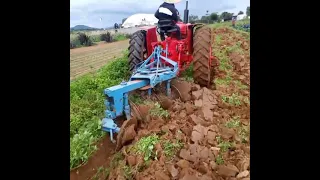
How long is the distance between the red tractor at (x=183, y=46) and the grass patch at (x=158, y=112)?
1207mm

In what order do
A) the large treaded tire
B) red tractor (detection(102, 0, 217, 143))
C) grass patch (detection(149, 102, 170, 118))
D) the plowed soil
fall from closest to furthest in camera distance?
the plowed soil, red tractor (detection(102, 0, 217, 143)), grass patch (detection(149, 102, 170, 118)), the large treaded tire

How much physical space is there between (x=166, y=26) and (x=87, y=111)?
2007mm

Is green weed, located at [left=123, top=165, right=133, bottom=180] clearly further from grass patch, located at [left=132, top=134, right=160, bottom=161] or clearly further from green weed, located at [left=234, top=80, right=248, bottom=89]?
green weed, located at [left=234, top=80, right=248, bottom=89]

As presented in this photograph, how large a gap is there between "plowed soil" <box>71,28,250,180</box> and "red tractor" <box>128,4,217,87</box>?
22.8 inches

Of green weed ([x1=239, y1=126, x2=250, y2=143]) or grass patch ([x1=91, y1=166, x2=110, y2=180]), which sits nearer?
grass patch ([x1=91, y1=166, x2=110, y2=180])

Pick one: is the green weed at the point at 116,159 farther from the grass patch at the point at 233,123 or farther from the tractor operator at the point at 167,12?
the tractor operator at the point at 167,12

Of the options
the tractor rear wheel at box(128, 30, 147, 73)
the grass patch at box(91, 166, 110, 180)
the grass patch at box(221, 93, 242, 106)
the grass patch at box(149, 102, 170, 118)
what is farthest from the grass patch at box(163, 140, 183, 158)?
the tractor rear wheel at box(128, 30, 147, 73)

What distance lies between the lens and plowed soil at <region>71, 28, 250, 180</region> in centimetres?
212

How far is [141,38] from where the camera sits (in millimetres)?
4836

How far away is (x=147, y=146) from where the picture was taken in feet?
8.10

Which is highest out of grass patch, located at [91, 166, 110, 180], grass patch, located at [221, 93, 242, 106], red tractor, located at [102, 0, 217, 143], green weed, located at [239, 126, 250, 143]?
red tractor, located at [102, 0, 217, 143]
